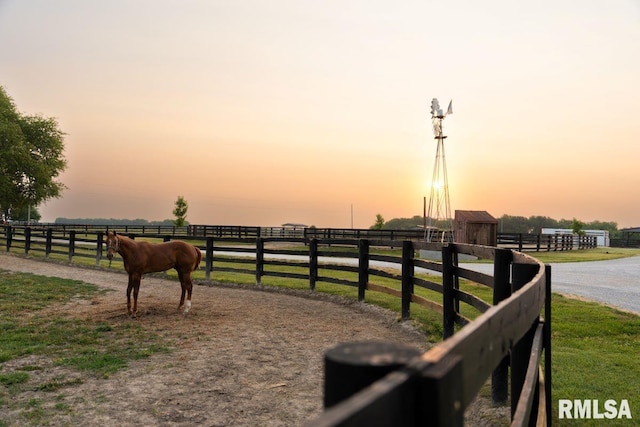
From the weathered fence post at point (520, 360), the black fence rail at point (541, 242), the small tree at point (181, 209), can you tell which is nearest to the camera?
the weathered fence post at point (520, 360)

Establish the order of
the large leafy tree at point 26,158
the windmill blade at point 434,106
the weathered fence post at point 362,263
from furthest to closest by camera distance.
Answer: the large leafy tree at point 26,158
the windmill blade at point 434,106
the weathered fence post at point 362,263

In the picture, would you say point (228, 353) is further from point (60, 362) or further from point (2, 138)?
point (2, 138)

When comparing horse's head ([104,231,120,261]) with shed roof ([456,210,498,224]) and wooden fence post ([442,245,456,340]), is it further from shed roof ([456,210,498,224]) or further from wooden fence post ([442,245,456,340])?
shed roof ([456,210,498,224])

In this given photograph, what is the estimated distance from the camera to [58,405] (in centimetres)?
428

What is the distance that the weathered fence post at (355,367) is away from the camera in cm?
97

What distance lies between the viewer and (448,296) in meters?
6.21

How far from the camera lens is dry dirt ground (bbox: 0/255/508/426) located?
13.7ft

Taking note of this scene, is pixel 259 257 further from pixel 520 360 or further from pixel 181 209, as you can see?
pixel 181 209

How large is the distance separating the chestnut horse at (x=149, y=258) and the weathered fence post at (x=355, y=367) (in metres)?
7.91

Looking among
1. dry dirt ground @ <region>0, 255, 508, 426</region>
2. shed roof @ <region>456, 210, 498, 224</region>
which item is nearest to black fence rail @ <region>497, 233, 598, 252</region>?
shed roof @ <region>456, 210, 498, 224</region>

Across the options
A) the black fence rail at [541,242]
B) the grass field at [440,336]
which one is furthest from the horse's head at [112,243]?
the black fence rail at [541,242]

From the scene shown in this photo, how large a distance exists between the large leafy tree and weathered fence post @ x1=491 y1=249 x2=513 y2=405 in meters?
40.6

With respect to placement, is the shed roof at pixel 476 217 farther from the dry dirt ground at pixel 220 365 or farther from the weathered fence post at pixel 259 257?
the dry dirt ground at pixel 220 365

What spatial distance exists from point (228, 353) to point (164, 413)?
6.18 feet
